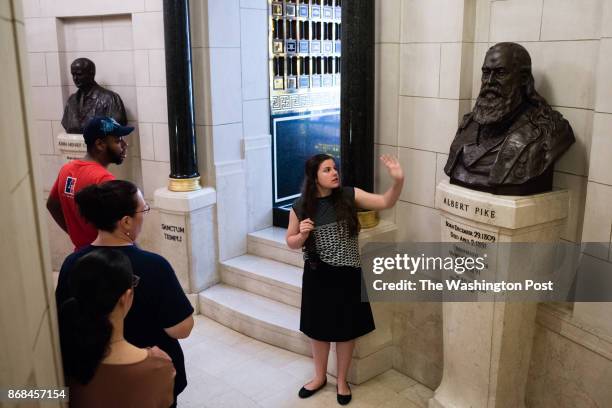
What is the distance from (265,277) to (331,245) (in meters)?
1.47

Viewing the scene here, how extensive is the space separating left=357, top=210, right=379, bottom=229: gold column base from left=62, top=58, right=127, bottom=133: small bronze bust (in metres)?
2.41

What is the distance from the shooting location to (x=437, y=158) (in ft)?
11.7

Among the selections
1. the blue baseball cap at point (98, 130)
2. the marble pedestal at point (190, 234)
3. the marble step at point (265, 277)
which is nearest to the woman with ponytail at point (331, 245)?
the marble step at point (265, 277)

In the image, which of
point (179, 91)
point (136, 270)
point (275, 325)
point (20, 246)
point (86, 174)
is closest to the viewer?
point (20, 246)

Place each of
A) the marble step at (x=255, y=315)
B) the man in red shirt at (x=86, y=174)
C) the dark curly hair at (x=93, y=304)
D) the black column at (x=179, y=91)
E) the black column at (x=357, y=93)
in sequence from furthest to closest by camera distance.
A: the black column at (x=179, y=91), the marble step at (x=255, y=315), the black column at (x=357, y=93), the man in red shirt at (x=86, y=174), the dark curly hair at (x=93, y=304)

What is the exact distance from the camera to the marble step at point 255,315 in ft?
13.8

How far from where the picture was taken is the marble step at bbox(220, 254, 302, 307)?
4480mm

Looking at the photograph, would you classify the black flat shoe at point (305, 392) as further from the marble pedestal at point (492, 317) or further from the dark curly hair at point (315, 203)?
the dark curly hair at point (315, 203)

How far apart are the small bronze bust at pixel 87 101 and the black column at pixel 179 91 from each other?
2.38ft

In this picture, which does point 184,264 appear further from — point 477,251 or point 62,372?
point 62,372

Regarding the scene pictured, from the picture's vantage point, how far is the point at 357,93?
3621 mm

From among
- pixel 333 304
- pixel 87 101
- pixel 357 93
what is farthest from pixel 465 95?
pixel 87 101

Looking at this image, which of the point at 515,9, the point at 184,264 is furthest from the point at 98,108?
the point at 515,9

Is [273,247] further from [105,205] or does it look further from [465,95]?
[105,205]
